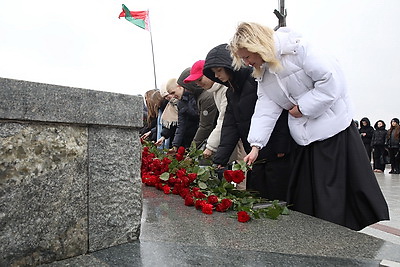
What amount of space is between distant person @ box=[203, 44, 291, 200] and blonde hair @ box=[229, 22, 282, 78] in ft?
1.19

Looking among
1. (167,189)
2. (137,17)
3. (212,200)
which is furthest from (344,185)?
(137,17)

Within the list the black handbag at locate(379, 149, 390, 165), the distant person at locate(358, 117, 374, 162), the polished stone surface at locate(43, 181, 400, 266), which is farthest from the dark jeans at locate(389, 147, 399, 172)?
the polished stone surface at locate(43, 181, 400, 266)

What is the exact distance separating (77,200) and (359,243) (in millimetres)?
1177

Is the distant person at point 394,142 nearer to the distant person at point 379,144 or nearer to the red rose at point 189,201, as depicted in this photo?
the distant person at point 379,144

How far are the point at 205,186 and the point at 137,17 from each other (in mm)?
11699

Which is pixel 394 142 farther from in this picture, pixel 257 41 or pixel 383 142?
pixel 257 41

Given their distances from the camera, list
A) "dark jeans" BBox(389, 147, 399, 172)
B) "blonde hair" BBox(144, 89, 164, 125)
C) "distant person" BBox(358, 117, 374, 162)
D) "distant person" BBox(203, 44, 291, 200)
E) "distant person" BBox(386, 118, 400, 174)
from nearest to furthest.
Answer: "distant person" BBox(203, 44, 291, 200)
"blonde hair" BBox(144, 89, 164, 125)
"distant person" BBox(386, 118, 400, 174)
"dark jeans" BBox(389, 147, 399, 172)
"distant person" BBox(358, 117, 374, 162)

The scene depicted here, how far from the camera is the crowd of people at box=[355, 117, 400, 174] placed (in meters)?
10.3

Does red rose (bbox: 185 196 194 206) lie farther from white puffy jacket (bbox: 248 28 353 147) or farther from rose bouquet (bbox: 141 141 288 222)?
white puffy jacket (bbox: 248 28 353 147)

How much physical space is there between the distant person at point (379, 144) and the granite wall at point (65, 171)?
10.7m

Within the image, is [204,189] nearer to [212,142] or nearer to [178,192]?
[178,192]

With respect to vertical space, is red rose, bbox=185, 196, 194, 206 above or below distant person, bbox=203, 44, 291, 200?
below

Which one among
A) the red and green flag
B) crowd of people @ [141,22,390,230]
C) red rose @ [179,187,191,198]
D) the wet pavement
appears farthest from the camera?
the red and green flag

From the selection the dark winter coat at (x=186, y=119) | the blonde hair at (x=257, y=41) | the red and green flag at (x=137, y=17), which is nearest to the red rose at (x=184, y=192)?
the blonde hair at (x=257, y=41)
